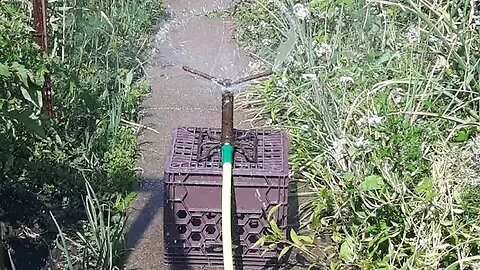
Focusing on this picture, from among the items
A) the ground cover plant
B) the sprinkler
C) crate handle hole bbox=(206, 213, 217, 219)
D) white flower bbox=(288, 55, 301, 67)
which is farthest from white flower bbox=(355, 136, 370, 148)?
white flower bbox=(288, 55, 301, 67)

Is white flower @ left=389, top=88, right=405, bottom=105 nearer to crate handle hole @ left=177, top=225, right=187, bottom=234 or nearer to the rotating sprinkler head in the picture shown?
the rotating sprinkler head

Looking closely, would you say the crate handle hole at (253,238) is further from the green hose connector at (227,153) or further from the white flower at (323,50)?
the white flower at (323,50)

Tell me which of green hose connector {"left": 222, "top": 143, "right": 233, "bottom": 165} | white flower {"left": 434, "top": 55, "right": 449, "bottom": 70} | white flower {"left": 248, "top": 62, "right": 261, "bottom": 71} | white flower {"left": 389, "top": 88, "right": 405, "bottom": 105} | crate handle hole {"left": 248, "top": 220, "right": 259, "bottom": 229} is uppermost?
white flower {"left": 434, "top": 55, "right": 449, "bottom": 70}

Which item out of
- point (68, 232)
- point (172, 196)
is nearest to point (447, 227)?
point (172, 196)

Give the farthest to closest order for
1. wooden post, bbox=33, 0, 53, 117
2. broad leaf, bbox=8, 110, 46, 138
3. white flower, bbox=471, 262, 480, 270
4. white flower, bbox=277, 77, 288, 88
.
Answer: white flower, bbox=277, 77, 288, 88, wooden post, bbox=33, 0, 53, 117, white flower, bbox=471, 262, 480, 270, broad leaf, bbox=8, 110, 46, 138

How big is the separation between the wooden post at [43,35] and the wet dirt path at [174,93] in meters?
0.50

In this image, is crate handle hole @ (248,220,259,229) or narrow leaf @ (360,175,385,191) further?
crate handle hole @ (248,220,259,229)

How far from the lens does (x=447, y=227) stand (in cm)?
300

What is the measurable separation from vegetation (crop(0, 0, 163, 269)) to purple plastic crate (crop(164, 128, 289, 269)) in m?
0.24

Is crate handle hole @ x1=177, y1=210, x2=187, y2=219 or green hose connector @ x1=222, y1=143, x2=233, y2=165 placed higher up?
green hose connector @ x1=222, y1=143, x2=233, y2=165

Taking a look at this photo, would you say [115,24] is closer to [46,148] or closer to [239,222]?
[46,148]

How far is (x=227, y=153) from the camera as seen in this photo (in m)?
3.04

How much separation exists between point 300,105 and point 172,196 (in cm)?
116

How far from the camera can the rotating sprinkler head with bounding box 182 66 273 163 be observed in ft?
10.1
